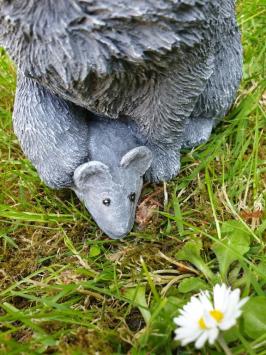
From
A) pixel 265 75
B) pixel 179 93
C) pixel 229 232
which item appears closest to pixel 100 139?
pixel 179 93

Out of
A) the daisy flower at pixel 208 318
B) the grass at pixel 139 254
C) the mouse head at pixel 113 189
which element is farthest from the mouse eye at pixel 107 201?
the daisy flower at pixel 208 318

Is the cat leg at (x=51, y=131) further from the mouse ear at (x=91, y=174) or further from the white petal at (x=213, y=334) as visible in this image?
the white petal at (x=213, y=334)

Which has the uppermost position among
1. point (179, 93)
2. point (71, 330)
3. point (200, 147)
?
point (179, 93)

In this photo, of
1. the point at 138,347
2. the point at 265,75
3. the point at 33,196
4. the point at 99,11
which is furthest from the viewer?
the point at 265,75

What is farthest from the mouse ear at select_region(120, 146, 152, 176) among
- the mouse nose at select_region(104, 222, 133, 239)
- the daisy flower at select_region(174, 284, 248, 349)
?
the daisy flower at select_region(174, 284, 248, 349)

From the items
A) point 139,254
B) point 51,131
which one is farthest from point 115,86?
point 139,254

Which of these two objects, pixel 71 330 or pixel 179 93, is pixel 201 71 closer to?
pixel 179 93

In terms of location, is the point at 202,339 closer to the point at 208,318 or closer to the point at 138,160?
the point at 208,318

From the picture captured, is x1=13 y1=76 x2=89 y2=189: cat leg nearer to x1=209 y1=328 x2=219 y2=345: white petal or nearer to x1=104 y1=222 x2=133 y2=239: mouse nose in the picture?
x1=104 y1=222 x2=133 y2=239: mouse nose
